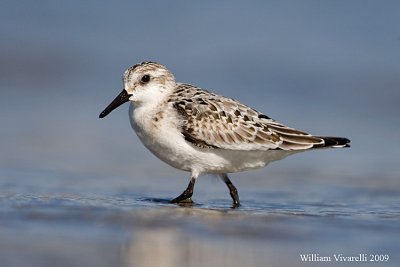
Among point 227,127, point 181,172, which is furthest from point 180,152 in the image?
point 181,172

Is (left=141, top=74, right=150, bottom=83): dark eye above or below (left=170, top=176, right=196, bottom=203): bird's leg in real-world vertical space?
above

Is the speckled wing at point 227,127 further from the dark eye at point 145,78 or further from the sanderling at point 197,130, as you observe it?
the dark eye at point 145,78

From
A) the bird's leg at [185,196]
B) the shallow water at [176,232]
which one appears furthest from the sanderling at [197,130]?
the shallow water at [176,232]

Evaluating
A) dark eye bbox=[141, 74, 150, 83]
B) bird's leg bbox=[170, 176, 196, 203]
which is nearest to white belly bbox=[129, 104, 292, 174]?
bird's leg bbox=[170, 176, 196, 203]

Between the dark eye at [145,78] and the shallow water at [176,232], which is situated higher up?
the dark eye at [145,78]

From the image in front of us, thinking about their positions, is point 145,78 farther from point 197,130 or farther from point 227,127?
point 227,127

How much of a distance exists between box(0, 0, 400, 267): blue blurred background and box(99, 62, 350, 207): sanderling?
18.3 inches

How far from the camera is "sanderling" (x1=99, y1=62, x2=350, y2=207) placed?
880 cm

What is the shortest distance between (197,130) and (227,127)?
0.37 m

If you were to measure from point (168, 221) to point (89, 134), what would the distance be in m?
5.29

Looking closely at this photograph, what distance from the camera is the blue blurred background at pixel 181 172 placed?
6.98 meters

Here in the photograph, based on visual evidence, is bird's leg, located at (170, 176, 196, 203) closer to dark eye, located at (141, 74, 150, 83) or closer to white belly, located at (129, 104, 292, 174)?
white belly, located at (129, 104, 292, 174)

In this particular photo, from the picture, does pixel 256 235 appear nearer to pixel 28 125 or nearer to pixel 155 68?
pixel 155 68

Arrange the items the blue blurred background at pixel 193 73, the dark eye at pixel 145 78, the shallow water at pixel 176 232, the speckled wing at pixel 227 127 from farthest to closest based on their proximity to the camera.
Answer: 1. the blue blurred background at pixel 193 73
2. the dark eye at pixel 145 78
3. the speckled wing at pixel 227 127
4. the shallow water at pixel 176 232
